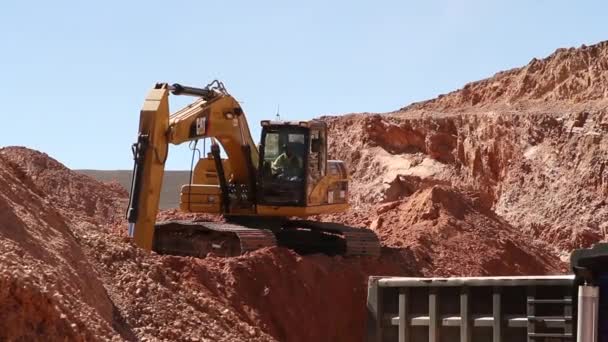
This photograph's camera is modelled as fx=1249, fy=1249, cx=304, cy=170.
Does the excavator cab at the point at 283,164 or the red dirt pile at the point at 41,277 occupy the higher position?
the excavator cab at the point at 283,164

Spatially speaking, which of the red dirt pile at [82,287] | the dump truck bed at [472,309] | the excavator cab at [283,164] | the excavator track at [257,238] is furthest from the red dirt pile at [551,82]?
the dump truck bed at [472,309]

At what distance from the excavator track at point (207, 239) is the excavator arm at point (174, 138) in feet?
3.36

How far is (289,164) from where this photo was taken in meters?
20.4

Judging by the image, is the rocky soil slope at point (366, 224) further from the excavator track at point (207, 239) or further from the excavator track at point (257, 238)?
the excavator track at point (207, 239)

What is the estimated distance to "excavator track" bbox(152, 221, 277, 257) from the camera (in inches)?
739

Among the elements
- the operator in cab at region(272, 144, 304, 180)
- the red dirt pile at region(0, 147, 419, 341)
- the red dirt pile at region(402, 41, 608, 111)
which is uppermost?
the red dirt pile at region(402, 41, 608, 111)

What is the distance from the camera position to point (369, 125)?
5144cm

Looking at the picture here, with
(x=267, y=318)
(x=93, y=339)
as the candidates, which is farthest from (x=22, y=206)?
(x=267, y=318)

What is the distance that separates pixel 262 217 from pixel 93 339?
10.4 m

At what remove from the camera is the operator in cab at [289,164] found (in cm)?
2030

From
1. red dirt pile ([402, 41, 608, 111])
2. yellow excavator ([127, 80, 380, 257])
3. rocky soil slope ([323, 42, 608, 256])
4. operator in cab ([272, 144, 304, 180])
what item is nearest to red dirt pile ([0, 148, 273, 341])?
yellow excavator ([127, 80, 380, 257])

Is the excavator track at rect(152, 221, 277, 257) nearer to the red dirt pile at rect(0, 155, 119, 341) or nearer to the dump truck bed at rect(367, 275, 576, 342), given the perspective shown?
the red dirt pile at rect(0, 155, 119, 341)

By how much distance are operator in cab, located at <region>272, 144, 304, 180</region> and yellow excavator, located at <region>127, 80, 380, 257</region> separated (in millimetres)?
16

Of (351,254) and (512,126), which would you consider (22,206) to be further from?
(512,126)
